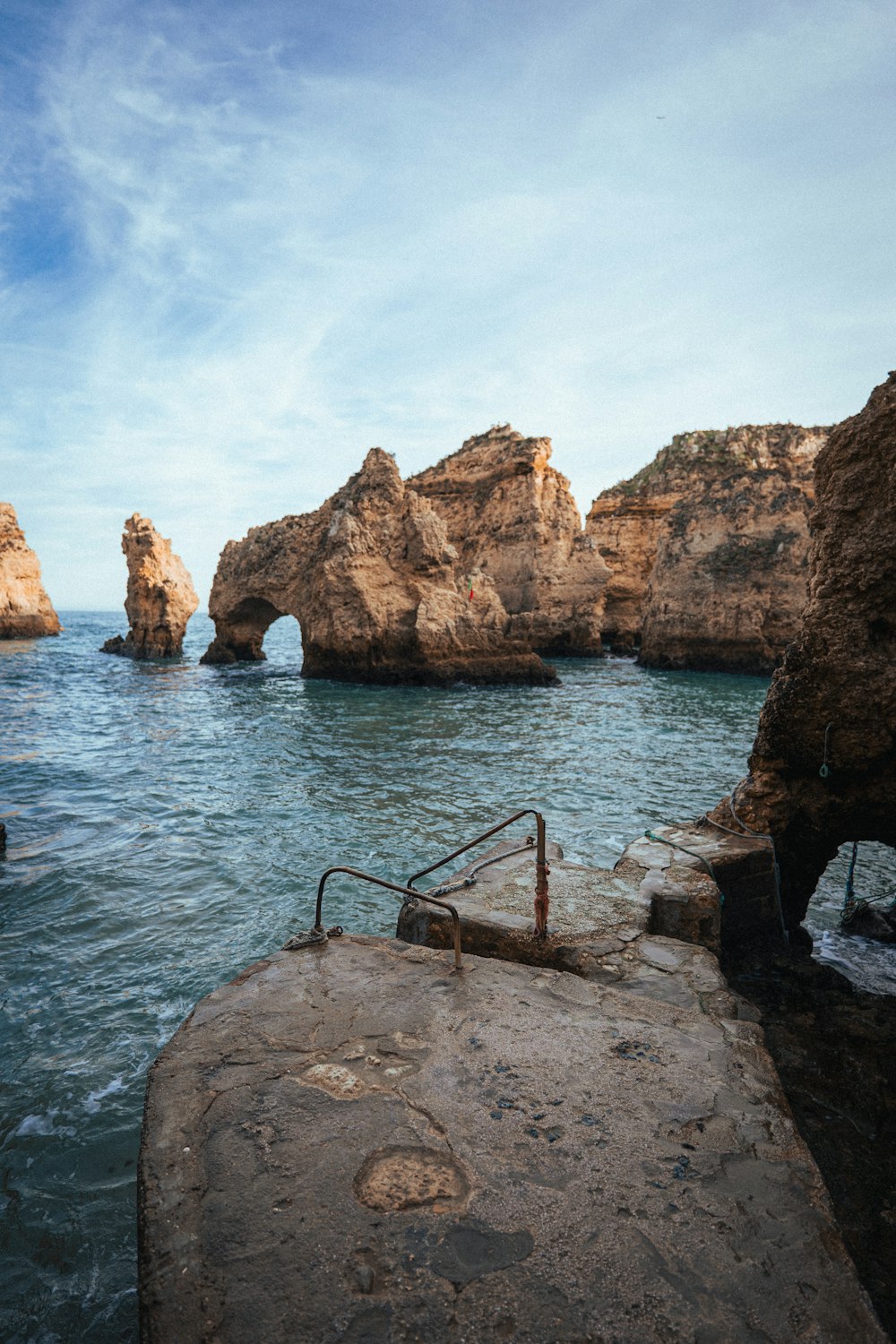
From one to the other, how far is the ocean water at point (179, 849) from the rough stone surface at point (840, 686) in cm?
113

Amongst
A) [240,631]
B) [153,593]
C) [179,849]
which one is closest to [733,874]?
[179,849]

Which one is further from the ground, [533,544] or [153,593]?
[533,544]

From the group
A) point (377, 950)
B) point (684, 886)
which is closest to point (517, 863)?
point (684, 886)

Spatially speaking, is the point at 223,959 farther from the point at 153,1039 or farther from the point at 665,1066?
the point at 665,1066

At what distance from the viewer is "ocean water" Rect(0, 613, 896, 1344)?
9.88ft

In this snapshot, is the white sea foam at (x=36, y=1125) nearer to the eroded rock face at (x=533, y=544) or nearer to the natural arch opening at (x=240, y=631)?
the natural arch opening at (x=240, y=631)

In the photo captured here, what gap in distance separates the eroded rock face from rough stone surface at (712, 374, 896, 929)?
2819cm

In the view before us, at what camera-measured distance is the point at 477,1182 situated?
2051 millimetres

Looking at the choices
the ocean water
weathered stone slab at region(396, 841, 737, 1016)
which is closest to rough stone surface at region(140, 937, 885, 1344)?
weathered stone slab at region(396, 841, 737, 1016)

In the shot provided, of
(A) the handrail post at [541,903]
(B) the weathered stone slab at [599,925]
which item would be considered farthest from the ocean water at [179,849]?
(A) the handrail post at [541,903]

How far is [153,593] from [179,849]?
2875cm

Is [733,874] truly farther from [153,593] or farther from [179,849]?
[153,593]

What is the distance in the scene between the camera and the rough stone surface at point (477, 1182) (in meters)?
1.67

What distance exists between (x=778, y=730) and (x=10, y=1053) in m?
5.79
